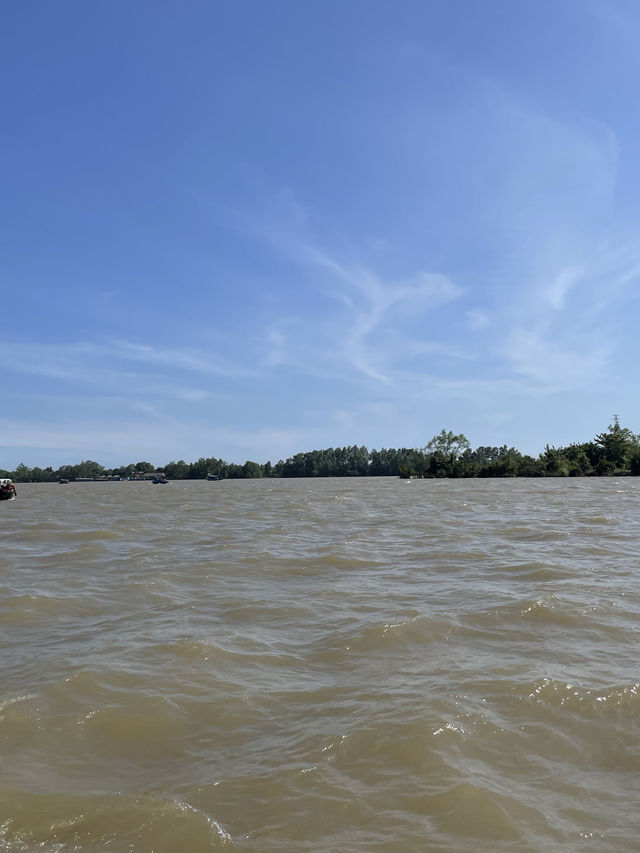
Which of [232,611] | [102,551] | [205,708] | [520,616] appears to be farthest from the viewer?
[102,551]

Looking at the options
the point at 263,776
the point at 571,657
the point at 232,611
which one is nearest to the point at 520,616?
the point at 571,657

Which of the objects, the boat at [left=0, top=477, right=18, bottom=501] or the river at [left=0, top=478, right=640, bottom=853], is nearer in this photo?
the river at [left=0, top=478, right=640, bottom=853]

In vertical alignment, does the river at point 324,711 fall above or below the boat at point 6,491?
below

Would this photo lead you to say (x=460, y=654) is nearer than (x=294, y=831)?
No

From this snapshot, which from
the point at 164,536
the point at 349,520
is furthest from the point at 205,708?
the point at 349,520

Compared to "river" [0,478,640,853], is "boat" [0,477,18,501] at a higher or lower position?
higher

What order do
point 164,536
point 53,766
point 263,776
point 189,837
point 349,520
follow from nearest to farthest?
point 189,837
point 263,776
point 53,766
point 164,536
point 349,520

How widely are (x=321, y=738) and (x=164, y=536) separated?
14.2 meters

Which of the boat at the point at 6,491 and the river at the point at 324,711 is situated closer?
the river at the point at 324,711

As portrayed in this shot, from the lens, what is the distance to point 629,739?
401 cm

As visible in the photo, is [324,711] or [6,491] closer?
[324,711]

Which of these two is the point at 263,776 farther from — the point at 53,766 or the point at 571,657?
the point at 571,657

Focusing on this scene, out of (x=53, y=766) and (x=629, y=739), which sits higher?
(x=629, y=739)

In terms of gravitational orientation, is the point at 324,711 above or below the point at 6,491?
below
